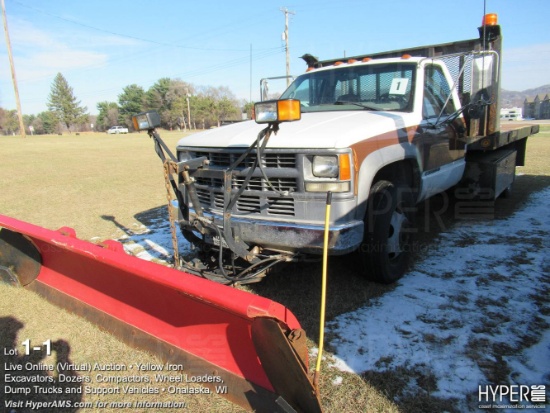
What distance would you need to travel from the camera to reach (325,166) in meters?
3.12

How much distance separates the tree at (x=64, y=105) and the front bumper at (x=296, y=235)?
11040 centimetres

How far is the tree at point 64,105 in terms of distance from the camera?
99.8m

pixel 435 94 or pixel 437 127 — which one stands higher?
pixel 435 94

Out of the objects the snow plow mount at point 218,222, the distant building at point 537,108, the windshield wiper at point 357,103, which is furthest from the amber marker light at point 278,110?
the distant building at point 537,108

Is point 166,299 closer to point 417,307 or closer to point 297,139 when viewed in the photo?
point 297,139

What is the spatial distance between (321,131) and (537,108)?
11238 centimetres

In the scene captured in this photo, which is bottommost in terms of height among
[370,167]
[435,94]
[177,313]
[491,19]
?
[177,313]

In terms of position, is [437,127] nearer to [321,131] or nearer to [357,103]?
[357,103]

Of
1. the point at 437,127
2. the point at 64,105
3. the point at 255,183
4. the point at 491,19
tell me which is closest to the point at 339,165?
the point at 255,183

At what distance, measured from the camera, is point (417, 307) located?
346cm

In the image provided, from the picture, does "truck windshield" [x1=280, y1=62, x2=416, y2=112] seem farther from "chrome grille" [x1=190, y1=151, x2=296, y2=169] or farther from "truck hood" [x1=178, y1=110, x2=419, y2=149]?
"chrome grille" [x1=190, y1=151, x2=296, y2=169]

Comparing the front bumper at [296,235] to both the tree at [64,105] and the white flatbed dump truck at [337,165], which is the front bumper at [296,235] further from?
the tree at [64,105]

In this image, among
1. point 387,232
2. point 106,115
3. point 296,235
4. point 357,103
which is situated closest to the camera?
point 296,235

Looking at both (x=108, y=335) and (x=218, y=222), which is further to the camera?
(x=218, y=222)
